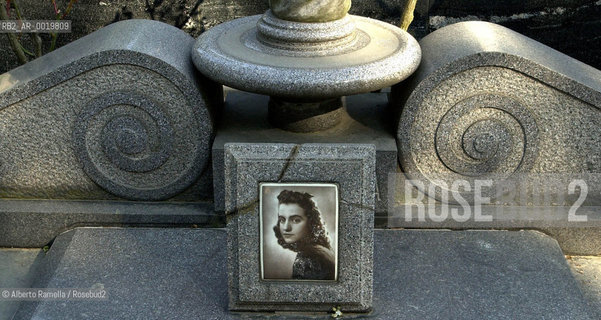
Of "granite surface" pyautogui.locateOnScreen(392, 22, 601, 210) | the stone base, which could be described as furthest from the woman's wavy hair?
"granite surface" pyautogui.locateOnScreen(392, 22, 601, 210)

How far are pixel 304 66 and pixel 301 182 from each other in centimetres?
86

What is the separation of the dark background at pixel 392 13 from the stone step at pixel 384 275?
235 cm

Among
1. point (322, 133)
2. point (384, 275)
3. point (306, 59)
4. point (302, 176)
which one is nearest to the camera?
point (302, 176)

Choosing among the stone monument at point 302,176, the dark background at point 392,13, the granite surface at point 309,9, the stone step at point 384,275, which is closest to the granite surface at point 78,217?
the stone step at point 384,275

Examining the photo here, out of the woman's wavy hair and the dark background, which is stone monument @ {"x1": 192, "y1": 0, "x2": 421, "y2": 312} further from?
the dark background

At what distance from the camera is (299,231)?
11.0 feet

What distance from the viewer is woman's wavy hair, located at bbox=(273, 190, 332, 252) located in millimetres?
3312

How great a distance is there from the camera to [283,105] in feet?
14.0

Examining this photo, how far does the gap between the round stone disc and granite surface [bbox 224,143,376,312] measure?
0.59 meters

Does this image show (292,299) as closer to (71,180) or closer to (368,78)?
(368,78)

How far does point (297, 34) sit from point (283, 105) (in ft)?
1.39

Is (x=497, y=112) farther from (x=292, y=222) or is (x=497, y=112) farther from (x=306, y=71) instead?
(x=292, y=222)

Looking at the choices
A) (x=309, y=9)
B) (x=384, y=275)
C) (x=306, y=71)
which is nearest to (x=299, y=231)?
(x=384, y=275)

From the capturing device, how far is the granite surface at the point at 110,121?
4059 millimetres
